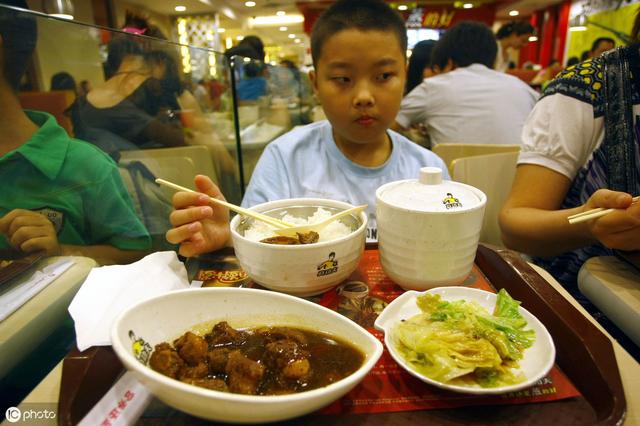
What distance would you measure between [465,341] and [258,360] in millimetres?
371

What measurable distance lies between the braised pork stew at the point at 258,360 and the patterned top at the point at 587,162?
112 centimetres

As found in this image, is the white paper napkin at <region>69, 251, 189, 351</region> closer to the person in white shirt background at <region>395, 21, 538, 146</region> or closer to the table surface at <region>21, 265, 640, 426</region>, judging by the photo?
the table surface at <region>21, 265, 640, 426</region>

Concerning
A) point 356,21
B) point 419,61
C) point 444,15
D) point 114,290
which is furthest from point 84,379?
point 444,15

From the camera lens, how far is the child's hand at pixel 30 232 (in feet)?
3.22

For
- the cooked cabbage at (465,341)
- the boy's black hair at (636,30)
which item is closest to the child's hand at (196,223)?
the cooked cabbage at (465,341)

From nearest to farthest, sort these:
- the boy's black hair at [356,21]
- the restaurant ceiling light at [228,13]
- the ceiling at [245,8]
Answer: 1. the boy's black hair at [356,21]
2. the ceiling at [245,8]
3. the restaurant ceiling light at [228,13]

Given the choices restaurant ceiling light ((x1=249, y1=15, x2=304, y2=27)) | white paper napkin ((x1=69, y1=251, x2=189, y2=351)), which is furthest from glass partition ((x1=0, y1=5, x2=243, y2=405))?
restaurant ceiling light ((x1=249, y1=15, x2=304, y2=27))

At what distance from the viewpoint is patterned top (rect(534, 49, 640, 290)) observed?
134 cm

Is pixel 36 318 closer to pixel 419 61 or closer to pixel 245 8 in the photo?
pixel 419 61

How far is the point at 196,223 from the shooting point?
109cm

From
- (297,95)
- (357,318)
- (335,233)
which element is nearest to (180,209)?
(335,233)

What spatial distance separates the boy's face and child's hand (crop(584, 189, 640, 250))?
74 cm

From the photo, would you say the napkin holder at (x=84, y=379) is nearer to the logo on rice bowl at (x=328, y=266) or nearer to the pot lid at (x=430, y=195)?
the logo on rice bowl at (x=328, y=266)

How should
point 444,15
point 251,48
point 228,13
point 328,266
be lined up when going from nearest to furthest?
point 328,266 → point 251,48 → point 228,13 → point 444,15
